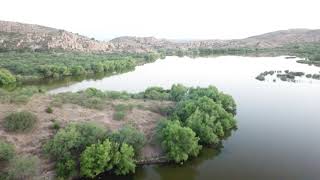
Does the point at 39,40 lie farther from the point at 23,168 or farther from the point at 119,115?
the point at 23,168

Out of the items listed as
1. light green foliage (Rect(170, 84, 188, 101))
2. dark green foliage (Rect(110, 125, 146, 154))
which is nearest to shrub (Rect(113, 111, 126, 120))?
dark green foliage (Rect(110, 125, 146, 154))

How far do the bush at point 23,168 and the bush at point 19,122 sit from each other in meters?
6.64

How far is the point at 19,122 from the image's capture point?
33.2m

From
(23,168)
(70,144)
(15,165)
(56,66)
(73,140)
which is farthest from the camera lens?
(56,66)

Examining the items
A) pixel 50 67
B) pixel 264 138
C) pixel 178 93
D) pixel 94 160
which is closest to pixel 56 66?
pixel 50 67

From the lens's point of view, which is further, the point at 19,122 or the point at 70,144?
the point at 19,122

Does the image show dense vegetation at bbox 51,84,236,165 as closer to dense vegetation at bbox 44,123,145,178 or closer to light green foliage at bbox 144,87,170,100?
light green foliage at bbox 144,87,170,100

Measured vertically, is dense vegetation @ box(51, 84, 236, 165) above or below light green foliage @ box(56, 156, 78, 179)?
above

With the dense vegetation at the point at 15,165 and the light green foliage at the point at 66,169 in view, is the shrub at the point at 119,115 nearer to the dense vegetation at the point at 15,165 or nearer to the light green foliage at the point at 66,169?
the light green foliage at the point at 66,169

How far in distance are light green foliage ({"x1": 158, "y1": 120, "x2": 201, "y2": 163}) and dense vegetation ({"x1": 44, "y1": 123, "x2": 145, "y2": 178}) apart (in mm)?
2431

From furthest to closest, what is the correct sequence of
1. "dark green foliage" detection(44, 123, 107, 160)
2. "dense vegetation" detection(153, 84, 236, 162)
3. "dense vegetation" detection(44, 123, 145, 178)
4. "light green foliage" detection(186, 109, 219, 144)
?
"light green foliage" detection(186, 109, 219, 144)
"dense vegetation" detection(153, 84, 236, 162)
"dark green foliage" detection(44, 123, 107, 160)
"dense vegetation" detection(44, 123, 145, 178)

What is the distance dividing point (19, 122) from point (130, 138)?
11.3 m

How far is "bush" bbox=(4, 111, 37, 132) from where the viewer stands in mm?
33031

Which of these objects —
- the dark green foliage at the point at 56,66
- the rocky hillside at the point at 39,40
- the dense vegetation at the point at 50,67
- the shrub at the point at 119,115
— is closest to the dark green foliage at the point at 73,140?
the shrub at the point at 119,115
